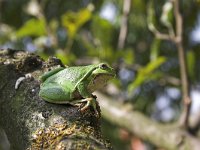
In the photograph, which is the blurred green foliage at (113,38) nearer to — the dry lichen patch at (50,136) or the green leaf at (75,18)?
the green leaf at (75,18)

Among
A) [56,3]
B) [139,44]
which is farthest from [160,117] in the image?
[56,3]

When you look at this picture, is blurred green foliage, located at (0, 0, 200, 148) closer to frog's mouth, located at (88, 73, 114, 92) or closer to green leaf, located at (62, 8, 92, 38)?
green leaf, located at (62, 8, 92, 38)

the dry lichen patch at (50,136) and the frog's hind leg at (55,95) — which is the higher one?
the frog's hind leg at (55,95)

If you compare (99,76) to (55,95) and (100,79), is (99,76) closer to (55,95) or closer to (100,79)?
(100,79)

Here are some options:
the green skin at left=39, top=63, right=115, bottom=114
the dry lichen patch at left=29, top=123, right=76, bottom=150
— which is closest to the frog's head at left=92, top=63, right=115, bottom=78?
the green skin at left=39, top=63, right=115, bottom=114

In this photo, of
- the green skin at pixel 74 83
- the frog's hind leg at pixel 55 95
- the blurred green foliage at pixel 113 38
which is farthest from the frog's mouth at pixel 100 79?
the blurred green foliage at pixel 113 38

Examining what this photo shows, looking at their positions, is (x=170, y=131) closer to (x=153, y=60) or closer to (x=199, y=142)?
(x=199, y=142)

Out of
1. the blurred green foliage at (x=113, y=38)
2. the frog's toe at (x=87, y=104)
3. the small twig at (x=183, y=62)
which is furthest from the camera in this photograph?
the blurred green foliage at (x=113, y=38)

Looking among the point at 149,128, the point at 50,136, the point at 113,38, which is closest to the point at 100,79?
the point at 50,136
